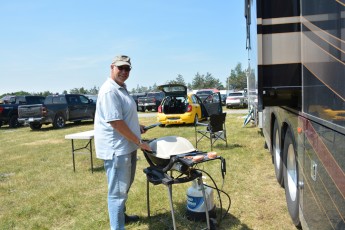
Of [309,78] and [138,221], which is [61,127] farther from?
[309,78]

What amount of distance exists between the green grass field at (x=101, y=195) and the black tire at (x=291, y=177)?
28cm

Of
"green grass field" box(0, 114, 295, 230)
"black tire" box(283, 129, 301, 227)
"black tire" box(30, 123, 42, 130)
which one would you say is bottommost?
"green grass field" box(0, 114, 295, 230)

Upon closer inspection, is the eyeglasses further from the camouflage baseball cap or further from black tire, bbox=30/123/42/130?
black tire, bbox=30/123/42/130

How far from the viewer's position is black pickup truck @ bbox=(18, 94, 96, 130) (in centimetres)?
1599

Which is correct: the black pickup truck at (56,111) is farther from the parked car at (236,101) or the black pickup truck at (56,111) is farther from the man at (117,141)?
the man at (117,141)

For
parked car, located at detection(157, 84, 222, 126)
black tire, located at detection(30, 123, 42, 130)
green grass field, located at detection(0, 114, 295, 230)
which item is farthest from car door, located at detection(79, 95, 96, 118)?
green grass field, located at detection(0, 114, 295, 230)

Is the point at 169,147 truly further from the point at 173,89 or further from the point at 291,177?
the point at 173,89

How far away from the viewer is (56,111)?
16.6m

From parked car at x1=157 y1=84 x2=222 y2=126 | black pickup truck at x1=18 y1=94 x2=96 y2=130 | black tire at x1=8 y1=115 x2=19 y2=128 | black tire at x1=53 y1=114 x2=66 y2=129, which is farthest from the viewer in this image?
black tire at x1=8 y1=115 x2=19 y2=128

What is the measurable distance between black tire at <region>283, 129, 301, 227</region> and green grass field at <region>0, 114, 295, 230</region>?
0.91 ft

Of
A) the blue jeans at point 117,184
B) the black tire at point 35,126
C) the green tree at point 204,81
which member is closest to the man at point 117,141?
the blue jeans at point 117,184

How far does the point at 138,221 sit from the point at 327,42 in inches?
127

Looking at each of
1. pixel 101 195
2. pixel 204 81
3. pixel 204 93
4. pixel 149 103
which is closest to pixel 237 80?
pixel 204 81

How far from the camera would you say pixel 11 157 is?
377 inches
